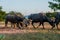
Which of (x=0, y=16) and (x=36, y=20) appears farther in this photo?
(x=0, y=16)

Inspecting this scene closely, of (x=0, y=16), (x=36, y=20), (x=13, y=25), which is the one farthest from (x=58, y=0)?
(x=0, y=16)

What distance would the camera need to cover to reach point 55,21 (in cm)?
1898

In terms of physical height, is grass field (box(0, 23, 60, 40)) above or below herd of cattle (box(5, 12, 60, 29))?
below

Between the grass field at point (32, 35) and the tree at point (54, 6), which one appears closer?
the grass field at point (32, 35)

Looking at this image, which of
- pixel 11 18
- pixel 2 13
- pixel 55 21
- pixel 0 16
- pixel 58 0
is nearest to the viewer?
pixel 55 21

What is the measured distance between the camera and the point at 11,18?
2045cm

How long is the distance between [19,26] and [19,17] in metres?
0.98

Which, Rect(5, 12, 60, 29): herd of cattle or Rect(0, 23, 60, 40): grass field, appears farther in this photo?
Rect(5, 12, 60, 29): herd of cattle

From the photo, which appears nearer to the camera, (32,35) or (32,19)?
(32,35)

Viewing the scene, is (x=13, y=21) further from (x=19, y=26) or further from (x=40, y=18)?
(x=40, y=18)

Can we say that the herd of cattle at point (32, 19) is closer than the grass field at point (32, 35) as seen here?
No

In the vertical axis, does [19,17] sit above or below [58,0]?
below

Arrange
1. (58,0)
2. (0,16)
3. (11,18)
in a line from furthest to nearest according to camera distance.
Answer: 1. (0,16)
2. (58,0)
3. (11,18)

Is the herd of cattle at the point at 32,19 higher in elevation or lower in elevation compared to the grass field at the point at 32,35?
higher
